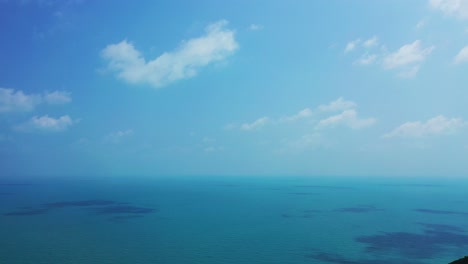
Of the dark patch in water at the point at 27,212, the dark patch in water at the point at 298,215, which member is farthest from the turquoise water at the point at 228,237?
the dark patch in water at the point at 27,212

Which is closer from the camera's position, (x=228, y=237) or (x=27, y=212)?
(x=228, y=237)

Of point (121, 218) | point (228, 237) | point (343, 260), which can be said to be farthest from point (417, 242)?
point (121, 218)

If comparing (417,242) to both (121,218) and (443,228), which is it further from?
(121,218)

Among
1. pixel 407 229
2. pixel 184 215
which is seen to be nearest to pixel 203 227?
pixel 184 215

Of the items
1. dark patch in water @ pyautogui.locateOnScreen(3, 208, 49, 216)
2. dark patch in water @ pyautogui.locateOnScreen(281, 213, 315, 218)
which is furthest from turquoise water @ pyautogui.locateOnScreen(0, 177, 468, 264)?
dark patch in water @ pyautogui.locateOnScreen(3, 208, 49, 216)

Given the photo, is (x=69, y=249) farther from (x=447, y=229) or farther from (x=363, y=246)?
(x=447, y=229)

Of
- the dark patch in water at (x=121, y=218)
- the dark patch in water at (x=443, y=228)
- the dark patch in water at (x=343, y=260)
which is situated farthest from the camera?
the dark patch in water at (x=121, y=218)

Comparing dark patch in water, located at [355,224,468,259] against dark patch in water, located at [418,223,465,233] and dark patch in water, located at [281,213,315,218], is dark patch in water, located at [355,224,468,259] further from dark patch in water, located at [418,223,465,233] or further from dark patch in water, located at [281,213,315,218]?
dark patch in water, located at [281,213,315,218]

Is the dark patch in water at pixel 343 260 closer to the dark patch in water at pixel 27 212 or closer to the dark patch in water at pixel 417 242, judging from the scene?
the dark patch in water at pixel 417 242
